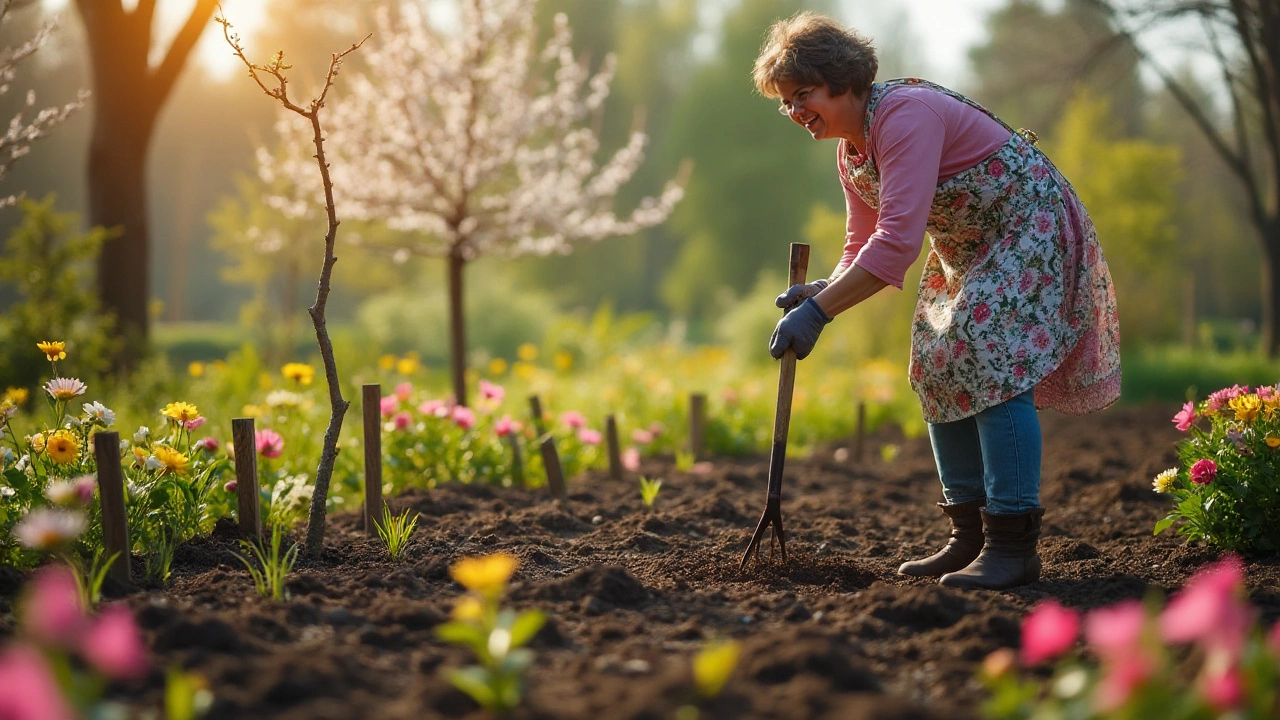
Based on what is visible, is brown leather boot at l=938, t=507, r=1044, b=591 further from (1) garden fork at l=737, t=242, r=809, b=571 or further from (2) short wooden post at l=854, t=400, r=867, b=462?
(2) short wooden post at l=854, t=400, r=867, b=462

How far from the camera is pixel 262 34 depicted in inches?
859

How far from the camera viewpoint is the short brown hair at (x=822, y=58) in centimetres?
275

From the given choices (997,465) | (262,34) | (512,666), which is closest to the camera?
(512,666)

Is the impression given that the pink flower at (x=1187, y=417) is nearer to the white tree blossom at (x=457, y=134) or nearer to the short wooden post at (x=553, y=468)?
the short wooden post at (x=553, y=468)

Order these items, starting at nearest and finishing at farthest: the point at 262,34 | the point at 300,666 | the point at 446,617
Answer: the point at 300,666 → the point at 446,617 → the point at 262,34

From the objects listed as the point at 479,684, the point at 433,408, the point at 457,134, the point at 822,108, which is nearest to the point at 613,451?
the point at 433,408

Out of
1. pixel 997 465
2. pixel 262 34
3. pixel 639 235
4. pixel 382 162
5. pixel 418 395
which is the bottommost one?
pixel 997 465

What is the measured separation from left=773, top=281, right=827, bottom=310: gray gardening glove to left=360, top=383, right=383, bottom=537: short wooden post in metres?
1.38

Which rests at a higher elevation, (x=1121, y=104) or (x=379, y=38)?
(x=1121, y=104)

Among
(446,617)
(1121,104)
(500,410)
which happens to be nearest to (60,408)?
(446,617)

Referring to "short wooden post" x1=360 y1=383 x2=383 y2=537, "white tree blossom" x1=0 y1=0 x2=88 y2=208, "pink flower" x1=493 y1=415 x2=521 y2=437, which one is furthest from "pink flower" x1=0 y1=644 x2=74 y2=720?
"pink flower" x1=493 y1=415 x2=521 y2=437

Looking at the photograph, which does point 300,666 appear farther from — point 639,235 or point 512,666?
point 639,235

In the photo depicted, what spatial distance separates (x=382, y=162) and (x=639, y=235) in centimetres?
2455

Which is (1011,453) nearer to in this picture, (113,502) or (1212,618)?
(1212,618)
